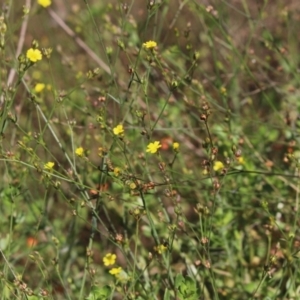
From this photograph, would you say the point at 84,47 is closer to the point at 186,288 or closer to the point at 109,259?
the point at 109,259

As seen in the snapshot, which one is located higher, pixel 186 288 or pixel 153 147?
pixel 153 147

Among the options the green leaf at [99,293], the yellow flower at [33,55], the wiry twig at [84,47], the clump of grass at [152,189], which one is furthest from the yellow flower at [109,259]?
the wiry twig at [84,47]

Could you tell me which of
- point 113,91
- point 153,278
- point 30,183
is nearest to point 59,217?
point 30,183

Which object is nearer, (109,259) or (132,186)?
(132,186)

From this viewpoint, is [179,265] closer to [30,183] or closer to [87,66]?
[30,183]

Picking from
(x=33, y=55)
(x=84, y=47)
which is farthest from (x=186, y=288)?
(x=84, y=47)

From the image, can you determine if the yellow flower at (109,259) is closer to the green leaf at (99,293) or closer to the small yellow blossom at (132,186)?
the green leaf at (99,293)

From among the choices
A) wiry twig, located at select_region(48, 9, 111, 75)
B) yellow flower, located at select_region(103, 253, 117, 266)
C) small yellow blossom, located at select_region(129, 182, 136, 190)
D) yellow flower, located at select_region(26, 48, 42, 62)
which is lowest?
yellow flower, located at select_region(103, 253, 117, 266)

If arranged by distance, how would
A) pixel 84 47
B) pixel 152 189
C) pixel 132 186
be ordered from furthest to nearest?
pixel 84 47, pixel 152 189, pixel 132 186

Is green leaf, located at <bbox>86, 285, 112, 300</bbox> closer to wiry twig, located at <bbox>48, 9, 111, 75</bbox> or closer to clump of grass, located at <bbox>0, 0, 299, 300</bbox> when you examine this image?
clump of grass, located at <bbox>0, 0, 299, 300</bbox>

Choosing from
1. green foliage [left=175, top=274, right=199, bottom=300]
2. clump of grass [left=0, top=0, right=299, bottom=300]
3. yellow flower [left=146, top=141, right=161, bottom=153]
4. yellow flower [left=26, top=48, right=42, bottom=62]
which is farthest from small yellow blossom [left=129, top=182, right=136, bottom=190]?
yellow flower [left=26, top=48, right=42, bottom=62]

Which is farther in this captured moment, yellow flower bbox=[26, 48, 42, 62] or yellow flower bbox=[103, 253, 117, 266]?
yellow flower bbox=[103, 253, 117, 266]

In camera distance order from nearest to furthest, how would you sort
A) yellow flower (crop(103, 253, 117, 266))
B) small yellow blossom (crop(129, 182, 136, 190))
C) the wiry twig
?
small yellow blossom (crop(129, 182, 136, 190)) < yellow flower (crop(103, 253, 117, 266)) < the wiry twig
